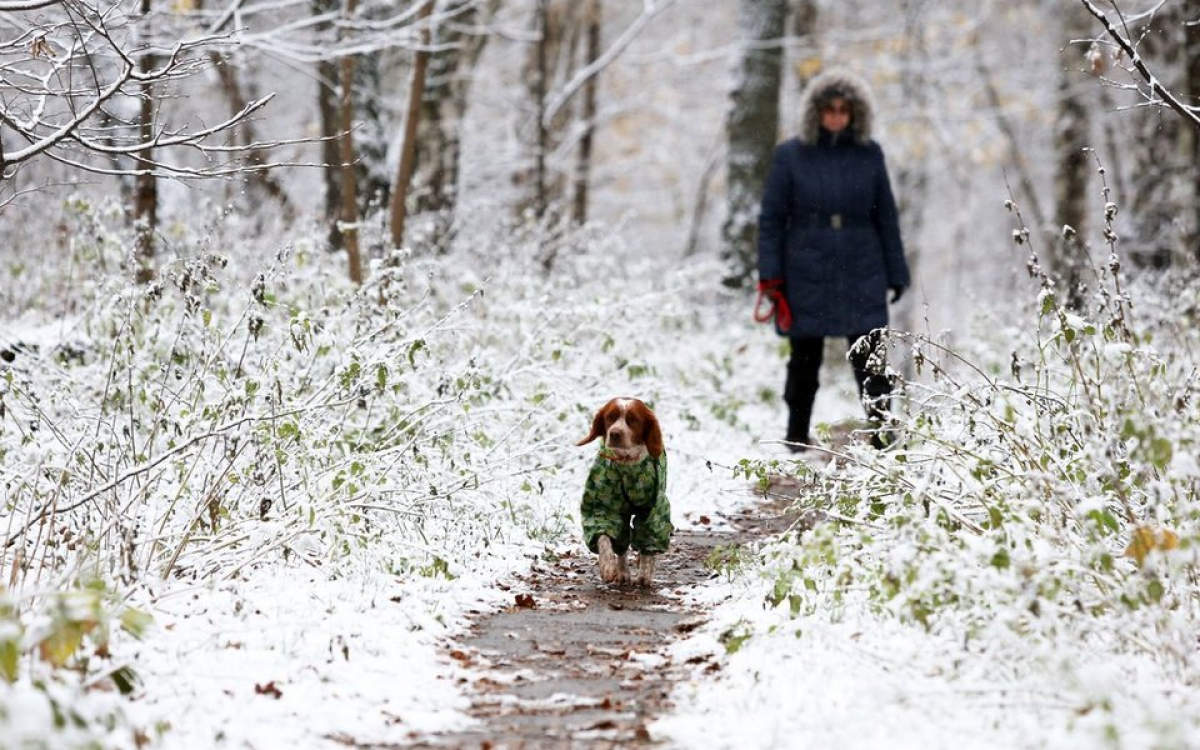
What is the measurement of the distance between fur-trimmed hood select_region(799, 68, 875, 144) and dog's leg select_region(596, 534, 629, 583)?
136 inches

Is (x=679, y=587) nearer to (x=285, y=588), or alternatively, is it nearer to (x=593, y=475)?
(x=593, y=475)

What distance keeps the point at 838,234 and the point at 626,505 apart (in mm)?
3127

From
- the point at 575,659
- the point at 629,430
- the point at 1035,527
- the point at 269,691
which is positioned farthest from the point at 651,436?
the point at 269,691

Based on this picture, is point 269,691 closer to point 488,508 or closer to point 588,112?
point 488,508

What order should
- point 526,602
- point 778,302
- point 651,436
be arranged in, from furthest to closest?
point 778,302, point 651,436, point 526,602

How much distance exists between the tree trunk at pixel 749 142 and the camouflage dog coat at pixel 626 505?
774 cm

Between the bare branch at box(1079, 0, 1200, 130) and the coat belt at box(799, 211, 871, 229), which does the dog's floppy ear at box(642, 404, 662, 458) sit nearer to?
the bare branch at box(1079, 0, 1200, 130)

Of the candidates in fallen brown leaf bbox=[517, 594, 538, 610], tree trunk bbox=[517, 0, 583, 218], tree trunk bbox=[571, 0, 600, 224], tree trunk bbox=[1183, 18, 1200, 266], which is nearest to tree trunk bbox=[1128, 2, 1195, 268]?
tree trunk bbox=[1183, 18, 1200, 266]

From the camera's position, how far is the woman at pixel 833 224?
788 centimetres

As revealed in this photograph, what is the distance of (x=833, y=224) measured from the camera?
7941mm

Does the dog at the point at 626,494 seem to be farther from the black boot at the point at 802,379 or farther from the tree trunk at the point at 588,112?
the tree trunk at the point at 588,112

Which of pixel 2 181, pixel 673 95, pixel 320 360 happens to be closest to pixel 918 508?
pixel 320 360

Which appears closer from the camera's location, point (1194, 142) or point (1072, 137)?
point (1194, 142)

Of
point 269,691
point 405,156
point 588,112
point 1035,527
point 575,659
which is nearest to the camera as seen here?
point 269,691
